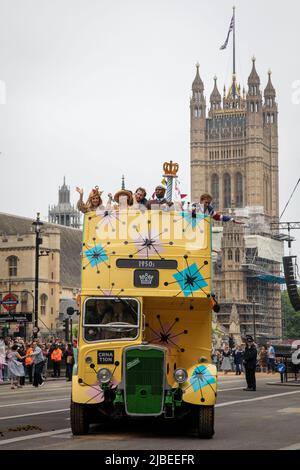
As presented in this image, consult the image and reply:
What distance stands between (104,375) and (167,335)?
5.03 feet

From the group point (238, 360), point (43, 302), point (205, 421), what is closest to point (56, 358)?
point (238, 360)

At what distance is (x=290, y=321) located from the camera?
18638cm

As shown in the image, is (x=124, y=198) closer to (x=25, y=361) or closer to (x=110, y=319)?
(x=110, y=319)

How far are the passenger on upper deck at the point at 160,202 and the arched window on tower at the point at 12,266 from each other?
8809 centimetres

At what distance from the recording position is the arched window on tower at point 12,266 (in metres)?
105

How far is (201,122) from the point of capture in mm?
194250

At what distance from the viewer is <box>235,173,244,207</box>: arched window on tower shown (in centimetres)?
18527

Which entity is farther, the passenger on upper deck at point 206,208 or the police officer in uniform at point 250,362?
the police officer in uniform at point 250,362

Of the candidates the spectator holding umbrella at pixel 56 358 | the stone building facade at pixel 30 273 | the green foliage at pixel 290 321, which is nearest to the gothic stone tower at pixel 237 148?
the green foliage at pixel 290 321

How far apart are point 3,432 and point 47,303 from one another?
303 feet

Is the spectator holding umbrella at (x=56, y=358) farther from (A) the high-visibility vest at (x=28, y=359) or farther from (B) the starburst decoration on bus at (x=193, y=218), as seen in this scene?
(B) the starburst decoration on bus at (x=193, y=218)

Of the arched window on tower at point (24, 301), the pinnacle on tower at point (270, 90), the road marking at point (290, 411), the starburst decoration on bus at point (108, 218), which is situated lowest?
the road marking at point (290, 411)

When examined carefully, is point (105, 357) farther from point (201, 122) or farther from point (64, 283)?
point (201, 122)
